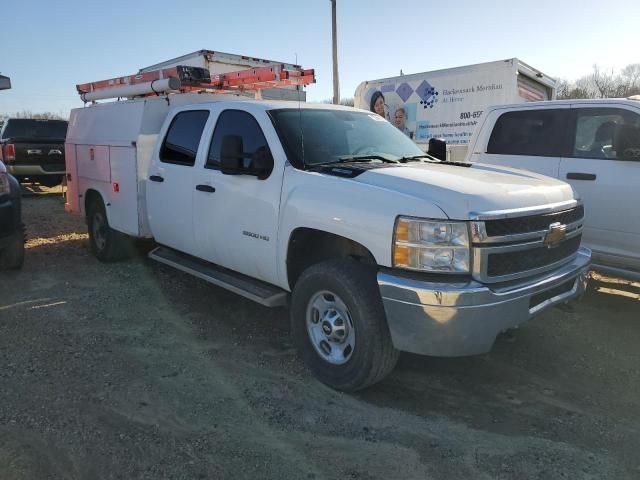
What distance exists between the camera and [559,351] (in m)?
4.48

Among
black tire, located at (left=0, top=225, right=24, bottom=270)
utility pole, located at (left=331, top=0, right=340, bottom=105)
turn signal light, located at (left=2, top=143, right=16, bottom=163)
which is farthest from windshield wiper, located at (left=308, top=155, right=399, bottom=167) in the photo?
utility pole, located at (left=331, top=0, right=340, bottom=105)

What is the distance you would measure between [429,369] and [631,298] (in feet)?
10.1

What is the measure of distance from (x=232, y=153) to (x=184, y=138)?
4.40 feet

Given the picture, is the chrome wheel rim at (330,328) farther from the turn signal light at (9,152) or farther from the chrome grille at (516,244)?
the turn signal light at (9,152)

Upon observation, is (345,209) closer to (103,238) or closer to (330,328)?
(330,328)

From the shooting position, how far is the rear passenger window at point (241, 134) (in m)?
4.44

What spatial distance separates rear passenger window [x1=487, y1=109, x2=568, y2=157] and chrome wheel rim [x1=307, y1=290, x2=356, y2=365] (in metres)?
3.39

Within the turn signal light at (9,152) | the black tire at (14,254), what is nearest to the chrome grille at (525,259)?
the black tire at (14,254)

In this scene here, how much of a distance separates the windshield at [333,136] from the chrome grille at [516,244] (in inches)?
54.4

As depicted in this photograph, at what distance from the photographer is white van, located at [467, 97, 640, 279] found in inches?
204

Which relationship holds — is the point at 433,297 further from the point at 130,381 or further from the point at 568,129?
the point at 568,129

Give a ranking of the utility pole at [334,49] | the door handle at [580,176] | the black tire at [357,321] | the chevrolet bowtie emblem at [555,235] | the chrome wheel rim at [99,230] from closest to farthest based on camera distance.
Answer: the black tire at [357,321] < the chevrolet bowtie emblem at [555,235] < the door handle at [580,176] < the chrome wheel rim at [99,230] < the utility pole at [334,49]

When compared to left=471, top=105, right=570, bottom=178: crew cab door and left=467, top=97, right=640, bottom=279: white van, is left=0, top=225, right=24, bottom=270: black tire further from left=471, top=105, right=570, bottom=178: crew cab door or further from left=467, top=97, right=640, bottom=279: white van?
left=467, top=97, right=640, bottom=279: white van

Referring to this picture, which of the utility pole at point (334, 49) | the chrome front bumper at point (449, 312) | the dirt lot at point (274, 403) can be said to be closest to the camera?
the dirt lot at point (274, 403)
